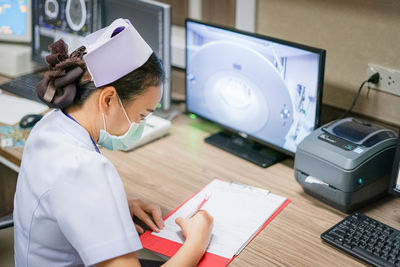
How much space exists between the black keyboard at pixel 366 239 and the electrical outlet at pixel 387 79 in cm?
47

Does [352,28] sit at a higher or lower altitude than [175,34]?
higher

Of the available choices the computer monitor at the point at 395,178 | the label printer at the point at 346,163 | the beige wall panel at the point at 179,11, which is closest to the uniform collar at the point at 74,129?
the label printer at the point at 346,163

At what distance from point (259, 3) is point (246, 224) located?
93 centimetres

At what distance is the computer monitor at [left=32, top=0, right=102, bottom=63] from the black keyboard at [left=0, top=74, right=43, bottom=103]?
115mm

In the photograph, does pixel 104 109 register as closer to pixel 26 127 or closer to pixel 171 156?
pixel 171 156

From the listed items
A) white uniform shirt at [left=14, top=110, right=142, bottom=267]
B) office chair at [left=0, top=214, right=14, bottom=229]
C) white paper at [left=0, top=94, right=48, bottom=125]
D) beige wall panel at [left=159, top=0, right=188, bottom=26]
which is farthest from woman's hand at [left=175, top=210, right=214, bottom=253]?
beige wall panel at [left=159, top=0, right=188, bottom=26]

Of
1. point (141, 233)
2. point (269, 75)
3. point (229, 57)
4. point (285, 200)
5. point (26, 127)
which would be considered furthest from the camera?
point (26, 127)

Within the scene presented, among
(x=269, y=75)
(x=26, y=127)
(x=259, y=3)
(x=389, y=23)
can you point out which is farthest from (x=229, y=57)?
(x=26, y=127)

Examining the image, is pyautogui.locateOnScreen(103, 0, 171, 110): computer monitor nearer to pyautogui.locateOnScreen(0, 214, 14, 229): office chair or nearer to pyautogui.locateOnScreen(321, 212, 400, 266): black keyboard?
pyautogui.locateOnScreen(0, 214, 14, 229): office chair

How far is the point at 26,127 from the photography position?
188 centimetres

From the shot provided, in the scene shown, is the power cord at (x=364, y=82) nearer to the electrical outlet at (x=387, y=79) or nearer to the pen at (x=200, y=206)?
the electrical outlet at (x=387, y=79)

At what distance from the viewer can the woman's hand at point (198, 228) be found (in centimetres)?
121

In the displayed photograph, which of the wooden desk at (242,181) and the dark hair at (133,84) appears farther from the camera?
the wooden desk at (242,181)

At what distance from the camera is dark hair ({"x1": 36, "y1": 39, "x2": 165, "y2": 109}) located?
111 cm
